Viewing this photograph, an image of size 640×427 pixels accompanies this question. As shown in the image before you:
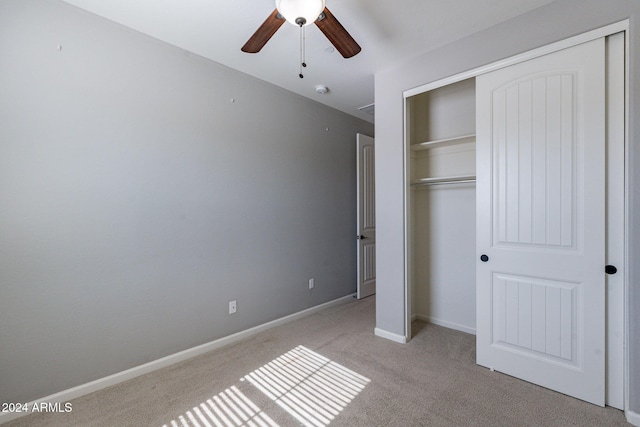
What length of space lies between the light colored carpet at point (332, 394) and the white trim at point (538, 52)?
7.61ft

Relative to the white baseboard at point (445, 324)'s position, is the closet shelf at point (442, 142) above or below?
above

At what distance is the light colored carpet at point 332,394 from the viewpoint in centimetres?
173

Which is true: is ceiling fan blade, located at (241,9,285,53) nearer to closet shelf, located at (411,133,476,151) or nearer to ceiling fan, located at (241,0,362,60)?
ceiling fan, located at (241,0,362,60)

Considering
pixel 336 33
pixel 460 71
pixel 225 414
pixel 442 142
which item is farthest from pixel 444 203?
pixel 225 414

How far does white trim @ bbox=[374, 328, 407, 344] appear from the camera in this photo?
271 cm

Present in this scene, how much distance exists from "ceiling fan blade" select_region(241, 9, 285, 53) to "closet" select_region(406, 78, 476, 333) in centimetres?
155

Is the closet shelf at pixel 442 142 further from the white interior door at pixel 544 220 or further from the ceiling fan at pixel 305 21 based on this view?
the ceiling fan at pixel 305 21

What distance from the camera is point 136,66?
2.20 metres

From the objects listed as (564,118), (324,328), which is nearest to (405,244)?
(324,328)

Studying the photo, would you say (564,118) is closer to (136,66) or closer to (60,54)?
(136,66)

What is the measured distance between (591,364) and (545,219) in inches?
37.6
